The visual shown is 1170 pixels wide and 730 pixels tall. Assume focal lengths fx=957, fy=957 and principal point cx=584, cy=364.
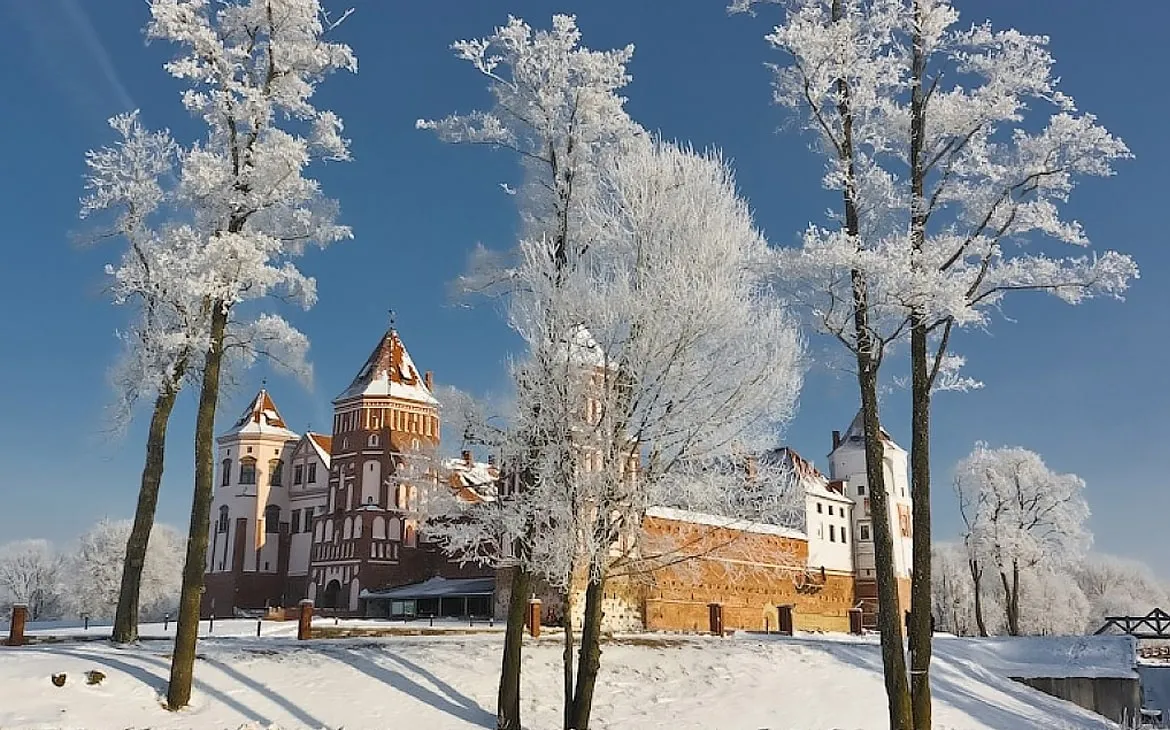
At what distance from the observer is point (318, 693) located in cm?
1716

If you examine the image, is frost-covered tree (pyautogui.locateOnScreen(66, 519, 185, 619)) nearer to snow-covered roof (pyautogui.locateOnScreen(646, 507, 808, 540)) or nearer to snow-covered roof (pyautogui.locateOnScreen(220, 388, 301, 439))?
snow-covered roof (pyautogui.locateOnScreen(220, 388, 301, 439))

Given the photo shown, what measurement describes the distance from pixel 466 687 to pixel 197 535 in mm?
6282

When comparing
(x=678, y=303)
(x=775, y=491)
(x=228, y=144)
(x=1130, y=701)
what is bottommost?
(x=1130, y=701)

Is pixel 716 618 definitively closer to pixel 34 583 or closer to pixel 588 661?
pixel 588 661

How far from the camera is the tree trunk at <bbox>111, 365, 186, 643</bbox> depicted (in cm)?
1898

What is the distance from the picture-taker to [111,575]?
6125 cm

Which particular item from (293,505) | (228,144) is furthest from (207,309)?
(293,505)

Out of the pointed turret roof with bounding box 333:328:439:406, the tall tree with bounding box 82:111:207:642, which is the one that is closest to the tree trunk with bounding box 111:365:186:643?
the tall tree with bounding box 82:111:207:642

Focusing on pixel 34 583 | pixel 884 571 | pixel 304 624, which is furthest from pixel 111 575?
pixel 884 571

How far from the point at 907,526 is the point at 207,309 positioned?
43.7 meters

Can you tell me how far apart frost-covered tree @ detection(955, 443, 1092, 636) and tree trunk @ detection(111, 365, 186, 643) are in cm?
3498

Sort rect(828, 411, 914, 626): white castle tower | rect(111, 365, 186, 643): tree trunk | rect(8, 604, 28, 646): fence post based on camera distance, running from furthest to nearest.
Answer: rect(828, 411, 914, 626): white castle tower < rect(8, 604, 28, 646): fence post < rect(111, 365, 186, 643): tree trunk

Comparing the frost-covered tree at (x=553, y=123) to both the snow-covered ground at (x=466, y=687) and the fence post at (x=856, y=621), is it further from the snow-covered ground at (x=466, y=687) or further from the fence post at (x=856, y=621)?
the fence post at (x=856, y=621)

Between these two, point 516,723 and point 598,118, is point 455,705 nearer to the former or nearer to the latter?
point 516,723
